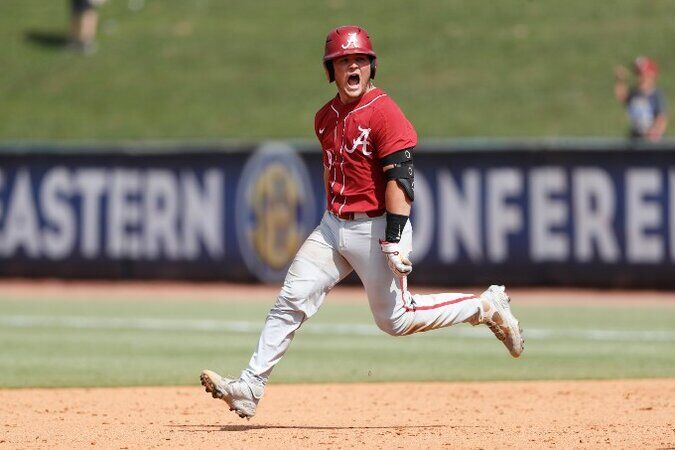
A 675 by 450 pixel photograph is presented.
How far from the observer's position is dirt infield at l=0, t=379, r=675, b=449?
292 inches

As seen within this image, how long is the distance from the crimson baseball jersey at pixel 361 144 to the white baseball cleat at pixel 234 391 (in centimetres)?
114

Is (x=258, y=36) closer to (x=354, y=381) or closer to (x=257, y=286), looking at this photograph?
(x=257, y=286)

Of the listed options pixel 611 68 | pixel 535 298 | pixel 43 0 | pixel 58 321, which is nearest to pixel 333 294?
pixel 535 298

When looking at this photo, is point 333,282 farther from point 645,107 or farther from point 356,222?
point 645,107

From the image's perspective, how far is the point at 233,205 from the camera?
746 inches

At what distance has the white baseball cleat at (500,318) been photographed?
825cm

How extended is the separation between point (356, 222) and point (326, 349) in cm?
504

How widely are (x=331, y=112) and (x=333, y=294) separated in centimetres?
1065

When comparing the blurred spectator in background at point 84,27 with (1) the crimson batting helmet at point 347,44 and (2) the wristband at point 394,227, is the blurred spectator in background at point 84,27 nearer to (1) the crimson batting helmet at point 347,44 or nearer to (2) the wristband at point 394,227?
(1) the crimson batting helmet at point 347,44

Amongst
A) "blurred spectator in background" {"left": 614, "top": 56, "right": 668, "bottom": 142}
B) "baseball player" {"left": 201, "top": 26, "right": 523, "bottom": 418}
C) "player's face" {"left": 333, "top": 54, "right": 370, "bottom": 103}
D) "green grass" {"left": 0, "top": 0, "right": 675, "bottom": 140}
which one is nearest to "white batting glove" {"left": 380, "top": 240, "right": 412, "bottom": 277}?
"baseball player" {"left": 201, "top": 26, "right": 523, "bottom": 418}

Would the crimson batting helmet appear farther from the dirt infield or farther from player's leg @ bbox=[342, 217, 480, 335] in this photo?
the dirt infield

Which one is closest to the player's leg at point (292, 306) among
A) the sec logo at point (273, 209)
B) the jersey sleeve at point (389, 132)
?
the jersey sleeve at point (389, 132)

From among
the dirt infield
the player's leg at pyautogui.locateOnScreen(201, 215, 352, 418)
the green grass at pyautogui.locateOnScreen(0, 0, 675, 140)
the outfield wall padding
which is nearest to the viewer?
the dirt infield

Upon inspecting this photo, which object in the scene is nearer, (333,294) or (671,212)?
(671,212)
